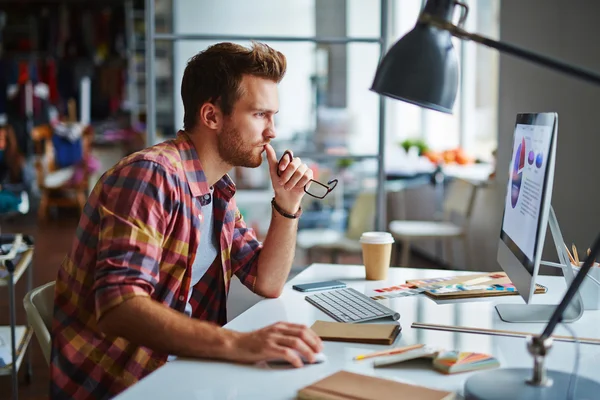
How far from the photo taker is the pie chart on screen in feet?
5.60

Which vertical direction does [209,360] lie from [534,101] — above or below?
below

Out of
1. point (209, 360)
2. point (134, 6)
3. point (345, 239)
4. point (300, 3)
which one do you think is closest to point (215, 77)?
point (209, 360)

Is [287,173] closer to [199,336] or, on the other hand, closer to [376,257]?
[376,257]

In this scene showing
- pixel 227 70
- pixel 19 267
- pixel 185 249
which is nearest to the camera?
pixel 185 249

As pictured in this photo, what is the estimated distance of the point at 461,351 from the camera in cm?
147

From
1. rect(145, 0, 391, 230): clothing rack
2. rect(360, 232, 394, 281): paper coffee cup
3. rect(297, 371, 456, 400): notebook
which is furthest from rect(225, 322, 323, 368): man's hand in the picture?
rect(145, 0, 391, 230): clothing rack

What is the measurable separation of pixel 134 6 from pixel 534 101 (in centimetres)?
761

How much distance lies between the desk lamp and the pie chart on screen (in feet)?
0.95

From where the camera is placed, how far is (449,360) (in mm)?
1365

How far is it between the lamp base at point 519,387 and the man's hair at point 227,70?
932 mm

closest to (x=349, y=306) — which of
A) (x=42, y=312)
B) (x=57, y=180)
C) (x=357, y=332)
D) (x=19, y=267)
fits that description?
(x=357, y=332)

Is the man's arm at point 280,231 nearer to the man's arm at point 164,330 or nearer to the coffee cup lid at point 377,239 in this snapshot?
the coffee cup lid at point 377,239

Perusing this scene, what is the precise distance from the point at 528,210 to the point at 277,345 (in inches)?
23.6

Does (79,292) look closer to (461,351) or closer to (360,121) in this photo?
(461,351)
